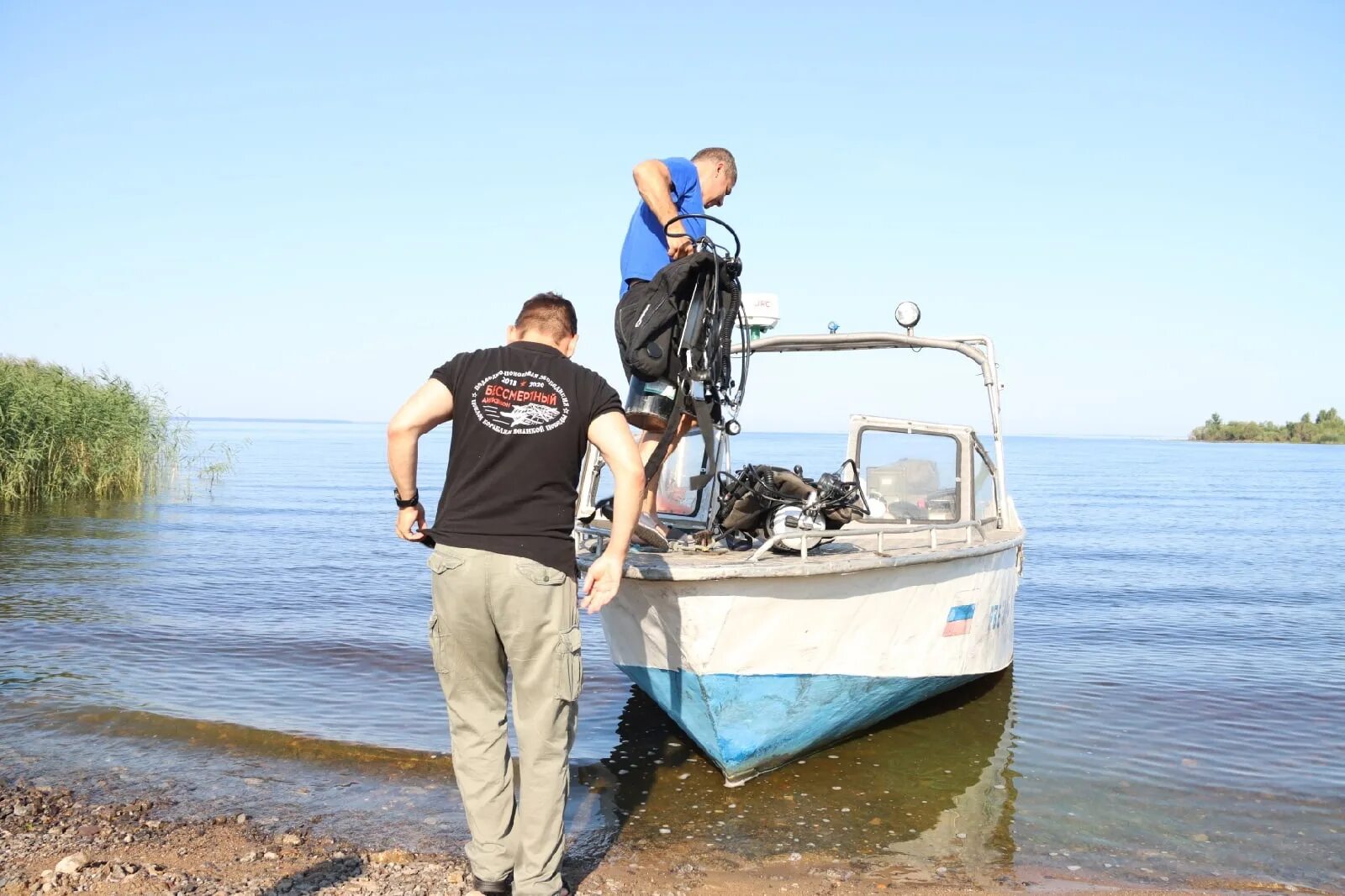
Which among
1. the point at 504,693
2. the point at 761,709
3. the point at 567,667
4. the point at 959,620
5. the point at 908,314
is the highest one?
the point at 908,314

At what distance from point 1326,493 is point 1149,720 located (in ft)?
119

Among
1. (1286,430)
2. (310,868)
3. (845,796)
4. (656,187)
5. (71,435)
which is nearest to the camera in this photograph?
(310,868)

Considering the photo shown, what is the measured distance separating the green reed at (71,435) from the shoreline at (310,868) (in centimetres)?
1662

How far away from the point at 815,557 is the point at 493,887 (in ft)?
7.15

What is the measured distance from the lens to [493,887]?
12.8 feet

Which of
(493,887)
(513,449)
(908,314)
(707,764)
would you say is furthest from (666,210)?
(908,314)

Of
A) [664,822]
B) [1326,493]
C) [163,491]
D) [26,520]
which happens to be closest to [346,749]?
[664,822]

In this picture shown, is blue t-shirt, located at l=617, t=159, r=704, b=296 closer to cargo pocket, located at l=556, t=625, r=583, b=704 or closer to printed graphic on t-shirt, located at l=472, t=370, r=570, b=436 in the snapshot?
printed graphic on t-shirt, located at l=472, t=370, r=570, b=436

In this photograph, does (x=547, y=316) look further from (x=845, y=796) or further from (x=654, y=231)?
(x=845, y=796)

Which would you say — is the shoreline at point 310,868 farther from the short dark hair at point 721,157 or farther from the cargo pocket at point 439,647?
the short dark hair at point 721,157

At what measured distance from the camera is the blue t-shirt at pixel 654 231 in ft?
16.6

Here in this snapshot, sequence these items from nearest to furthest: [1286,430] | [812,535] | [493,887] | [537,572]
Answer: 1. [537,572]
2. [493,887]
3. [812,535]
4. [1286,430]

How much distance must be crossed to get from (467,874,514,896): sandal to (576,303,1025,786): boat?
55.7 inches

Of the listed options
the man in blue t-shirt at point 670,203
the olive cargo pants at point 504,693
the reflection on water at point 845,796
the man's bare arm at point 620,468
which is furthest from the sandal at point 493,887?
the man in blue t-shirt at point 670,203
